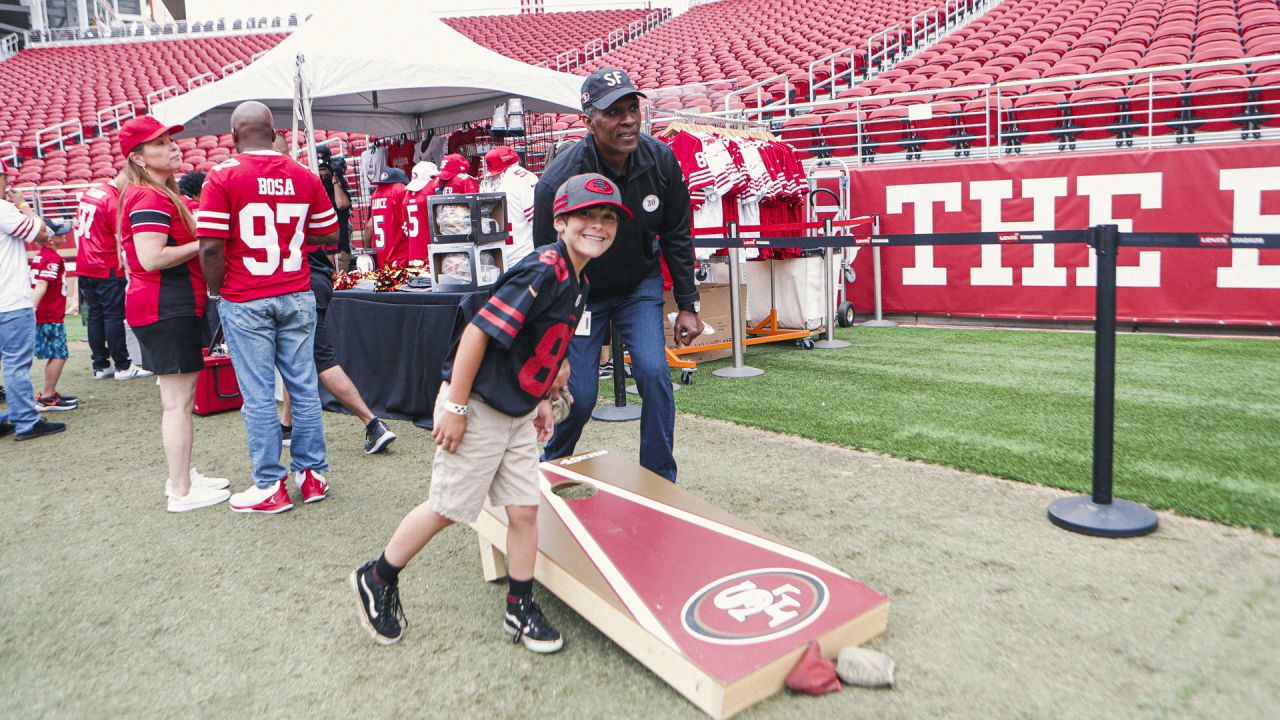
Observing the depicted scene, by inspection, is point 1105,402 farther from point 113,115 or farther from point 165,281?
point 113,115

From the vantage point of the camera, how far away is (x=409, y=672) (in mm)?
2527

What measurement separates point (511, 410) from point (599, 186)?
0.74m

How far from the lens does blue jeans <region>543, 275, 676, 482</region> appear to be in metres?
3.67

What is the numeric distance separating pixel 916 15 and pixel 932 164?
13370 mm

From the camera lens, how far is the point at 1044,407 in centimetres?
541

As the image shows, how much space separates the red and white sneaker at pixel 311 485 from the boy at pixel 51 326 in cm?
403

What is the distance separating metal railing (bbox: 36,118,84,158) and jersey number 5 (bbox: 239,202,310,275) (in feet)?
75.7

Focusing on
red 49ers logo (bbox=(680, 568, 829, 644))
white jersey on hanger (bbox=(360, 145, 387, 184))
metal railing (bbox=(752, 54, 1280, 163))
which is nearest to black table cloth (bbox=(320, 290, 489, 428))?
red 49ers logo (bbox=(680, 568, 829, 644))

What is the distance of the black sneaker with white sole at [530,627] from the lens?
8.50 feet

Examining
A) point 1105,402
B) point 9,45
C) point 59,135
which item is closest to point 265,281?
point 1105,402

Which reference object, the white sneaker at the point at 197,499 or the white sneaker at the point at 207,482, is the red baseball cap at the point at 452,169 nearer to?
the white sneaker at the point at 207,482

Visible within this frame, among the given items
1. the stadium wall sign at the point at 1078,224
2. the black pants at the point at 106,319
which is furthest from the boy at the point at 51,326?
the stadium wall sign at the point at 1078,224

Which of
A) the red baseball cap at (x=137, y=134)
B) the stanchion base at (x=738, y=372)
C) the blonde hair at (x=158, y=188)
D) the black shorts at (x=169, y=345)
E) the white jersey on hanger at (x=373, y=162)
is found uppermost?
the white jersey on hanger at (x=373, y=162)

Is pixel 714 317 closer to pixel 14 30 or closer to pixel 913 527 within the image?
pixel 913 527
